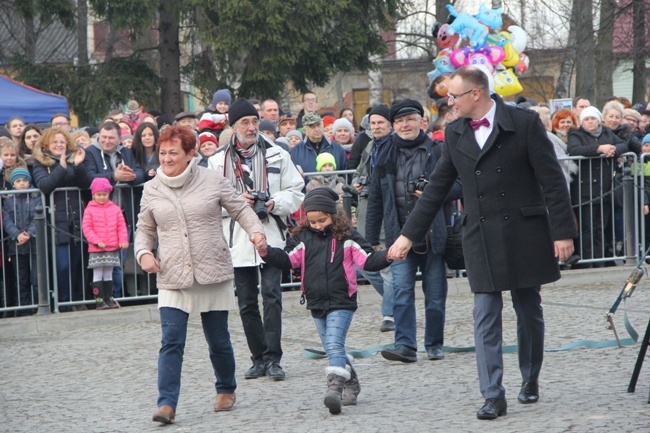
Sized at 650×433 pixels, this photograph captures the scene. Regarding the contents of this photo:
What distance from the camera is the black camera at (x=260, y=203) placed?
8.19 meters

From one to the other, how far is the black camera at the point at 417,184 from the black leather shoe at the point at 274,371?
64.2 inches

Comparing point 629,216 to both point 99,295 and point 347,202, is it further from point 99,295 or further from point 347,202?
point 99,295

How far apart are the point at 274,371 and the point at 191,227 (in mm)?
1570

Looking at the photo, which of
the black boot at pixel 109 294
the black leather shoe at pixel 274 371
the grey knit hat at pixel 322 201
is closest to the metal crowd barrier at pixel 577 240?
the black boot at pixel 109 294

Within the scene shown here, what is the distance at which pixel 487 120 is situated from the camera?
22.5 ft

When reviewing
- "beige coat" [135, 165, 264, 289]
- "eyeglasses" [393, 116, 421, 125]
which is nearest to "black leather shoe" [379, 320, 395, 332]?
"eyeglasses" [393, 116, 421, 125]

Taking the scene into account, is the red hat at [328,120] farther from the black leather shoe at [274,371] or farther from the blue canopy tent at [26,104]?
the black leather shoe at [274,371]

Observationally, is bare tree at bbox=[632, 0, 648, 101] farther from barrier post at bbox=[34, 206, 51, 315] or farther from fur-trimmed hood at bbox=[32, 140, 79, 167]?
barrier post at bbox=[34, 206, 51, 315]

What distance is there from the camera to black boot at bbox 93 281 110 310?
12.0 meters

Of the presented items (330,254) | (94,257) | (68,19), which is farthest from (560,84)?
(330,254)

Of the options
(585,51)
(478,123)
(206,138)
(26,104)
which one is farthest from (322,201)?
(585,51)

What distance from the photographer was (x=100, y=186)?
459 inches

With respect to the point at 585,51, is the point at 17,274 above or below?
below

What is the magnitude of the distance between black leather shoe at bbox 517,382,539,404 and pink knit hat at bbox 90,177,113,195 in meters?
5.95
